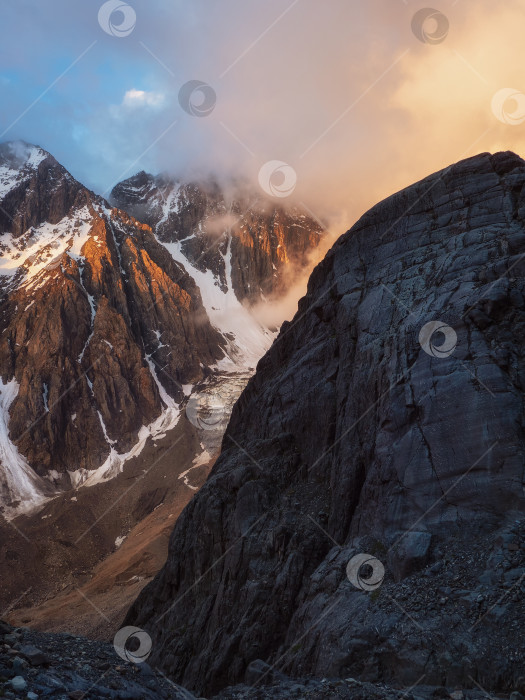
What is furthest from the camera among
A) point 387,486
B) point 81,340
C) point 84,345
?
point 84,345

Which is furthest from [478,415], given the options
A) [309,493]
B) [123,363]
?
[123,363]

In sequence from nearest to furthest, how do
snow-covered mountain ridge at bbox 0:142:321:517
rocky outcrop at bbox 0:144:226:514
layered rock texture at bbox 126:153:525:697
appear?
layered rock texture at bbox 126:153:525:697, snow-covered mountain ridge at bbox 0:142:321:517, rocky outcrop at bbox 0:144:226:514

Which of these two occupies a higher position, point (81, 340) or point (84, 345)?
point (81, 340)

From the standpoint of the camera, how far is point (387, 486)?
2122cm

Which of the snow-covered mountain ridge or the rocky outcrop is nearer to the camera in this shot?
the snow-covered mountain ridge

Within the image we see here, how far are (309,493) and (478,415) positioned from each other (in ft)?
34.5

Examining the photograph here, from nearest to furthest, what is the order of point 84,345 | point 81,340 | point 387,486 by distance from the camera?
point 387,486
point 81,340
point 84,345

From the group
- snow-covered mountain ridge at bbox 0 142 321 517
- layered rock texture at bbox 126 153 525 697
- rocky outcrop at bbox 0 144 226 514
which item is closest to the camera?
layered rock texture at bbox 126 153 525 697

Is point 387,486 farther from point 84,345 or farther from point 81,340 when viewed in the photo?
point 81,340

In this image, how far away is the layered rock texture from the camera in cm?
1634

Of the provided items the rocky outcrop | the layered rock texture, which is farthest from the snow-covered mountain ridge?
the layered rock texture

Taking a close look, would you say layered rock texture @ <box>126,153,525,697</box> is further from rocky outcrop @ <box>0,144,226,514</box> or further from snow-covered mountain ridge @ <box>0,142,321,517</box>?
rocky outcrop @ <box>0,144,226,514</box>

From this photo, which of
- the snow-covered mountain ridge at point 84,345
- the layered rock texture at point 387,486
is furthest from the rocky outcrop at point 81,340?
the layered rock texture at point 387,486

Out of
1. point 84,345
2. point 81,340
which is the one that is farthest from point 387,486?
point 81,340
